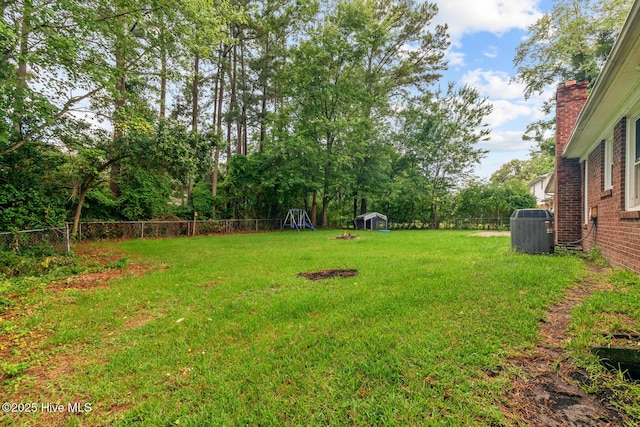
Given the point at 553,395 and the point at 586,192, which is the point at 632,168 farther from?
the point at 553,395

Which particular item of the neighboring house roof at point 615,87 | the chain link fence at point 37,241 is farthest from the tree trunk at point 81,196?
the neighboring house roof at point 615,87

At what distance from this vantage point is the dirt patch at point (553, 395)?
1.63m

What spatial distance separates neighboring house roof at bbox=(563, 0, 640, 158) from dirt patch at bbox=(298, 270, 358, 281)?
178 inches

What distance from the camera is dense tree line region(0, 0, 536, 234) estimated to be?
6.86 meters

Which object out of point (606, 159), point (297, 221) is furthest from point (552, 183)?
point (297, 221)

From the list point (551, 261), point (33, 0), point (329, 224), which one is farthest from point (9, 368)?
point (329, 224)

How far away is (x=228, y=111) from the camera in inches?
727

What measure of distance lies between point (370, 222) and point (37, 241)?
16.7 metres

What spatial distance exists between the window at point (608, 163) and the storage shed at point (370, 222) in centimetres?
1442

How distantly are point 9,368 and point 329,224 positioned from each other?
1991cm

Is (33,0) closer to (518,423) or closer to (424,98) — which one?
(518,423)

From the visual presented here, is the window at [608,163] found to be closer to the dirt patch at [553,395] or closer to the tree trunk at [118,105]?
the dirt patch at [553,395]

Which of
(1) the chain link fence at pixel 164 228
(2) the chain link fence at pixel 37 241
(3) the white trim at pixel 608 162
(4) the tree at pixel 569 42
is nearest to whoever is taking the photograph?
(3) the white trim at pixel 608 162

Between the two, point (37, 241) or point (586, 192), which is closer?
point (37, 241)
